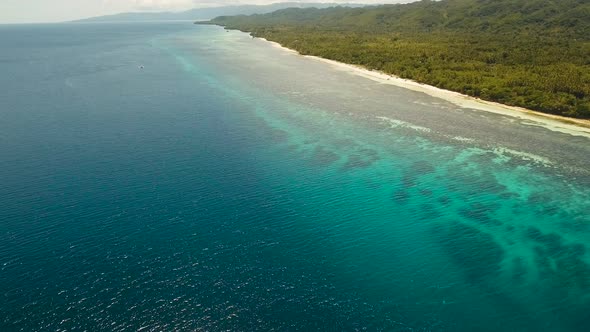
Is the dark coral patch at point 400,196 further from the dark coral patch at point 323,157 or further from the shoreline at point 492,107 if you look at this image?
the shoreline at point 492,107

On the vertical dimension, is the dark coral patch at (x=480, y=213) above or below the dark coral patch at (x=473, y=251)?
above

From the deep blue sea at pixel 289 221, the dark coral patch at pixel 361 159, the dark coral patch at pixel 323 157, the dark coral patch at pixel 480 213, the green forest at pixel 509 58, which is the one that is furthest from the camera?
the green forest at pixel 509 58

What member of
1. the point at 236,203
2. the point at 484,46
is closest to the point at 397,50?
the point at 484,46

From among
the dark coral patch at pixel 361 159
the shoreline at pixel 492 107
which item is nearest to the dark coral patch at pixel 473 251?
the dark coral patch at pixel 361 159

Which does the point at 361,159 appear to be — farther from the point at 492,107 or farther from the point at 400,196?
the point at 492,107

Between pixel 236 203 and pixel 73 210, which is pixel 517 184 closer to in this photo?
pixel 236 203

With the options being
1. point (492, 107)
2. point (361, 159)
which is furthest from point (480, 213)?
point (492, 107)

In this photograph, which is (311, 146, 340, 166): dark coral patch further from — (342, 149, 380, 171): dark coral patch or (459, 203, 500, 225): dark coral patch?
→ (459, 203, 500, 225): dark coral patch

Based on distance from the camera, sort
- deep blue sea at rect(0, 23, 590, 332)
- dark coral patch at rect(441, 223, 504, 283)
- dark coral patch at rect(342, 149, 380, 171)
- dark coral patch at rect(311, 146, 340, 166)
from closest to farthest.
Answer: deep blue sea at rect(0, 23, 590, 332), dark coral patch at rect(441, 223, 504, 283), dark coral patch at rect(342, 149, 380, 171), dark coral patch at rect(311, 146, 340, 166)

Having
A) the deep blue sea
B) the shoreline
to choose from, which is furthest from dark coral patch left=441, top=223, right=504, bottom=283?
the shoreline
